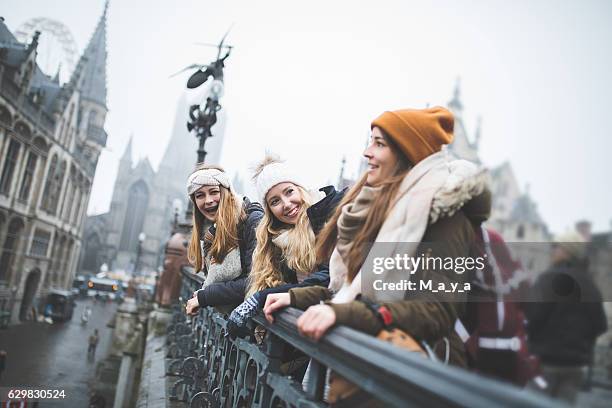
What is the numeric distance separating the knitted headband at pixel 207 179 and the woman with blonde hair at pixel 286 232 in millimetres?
550

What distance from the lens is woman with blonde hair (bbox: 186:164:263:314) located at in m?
2.83

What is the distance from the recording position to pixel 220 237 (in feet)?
10.1

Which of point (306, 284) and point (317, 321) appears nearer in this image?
point (317, 321)

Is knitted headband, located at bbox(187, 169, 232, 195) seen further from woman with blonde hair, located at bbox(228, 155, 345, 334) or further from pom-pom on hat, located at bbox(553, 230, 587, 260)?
pom-pom on hat, located at bbox(553, 230, 587, 260)

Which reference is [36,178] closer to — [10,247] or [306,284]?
[10,247]

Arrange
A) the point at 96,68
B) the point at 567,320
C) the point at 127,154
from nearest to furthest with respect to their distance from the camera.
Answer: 1. the point at 567,320
2. the point at 96,68
3. the point at 127,154

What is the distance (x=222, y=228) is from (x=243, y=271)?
33 centimetres

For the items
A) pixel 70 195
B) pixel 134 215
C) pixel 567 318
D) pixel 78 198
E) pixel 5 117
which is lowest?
pixel 567 318

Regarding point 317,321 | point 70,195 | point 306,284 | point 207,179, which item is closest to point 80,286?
point 70,195

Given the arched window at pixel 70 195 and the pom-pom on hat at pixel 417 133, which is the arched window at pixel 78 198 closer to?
the arched window at pixel 70 195

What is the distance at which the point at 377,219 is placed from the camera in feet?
5.31

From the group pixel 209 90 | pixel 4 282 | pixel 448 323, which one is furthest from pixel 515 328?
pixel 4 282

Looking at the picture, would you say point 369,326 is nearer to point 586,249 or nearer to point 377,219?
point 377,219

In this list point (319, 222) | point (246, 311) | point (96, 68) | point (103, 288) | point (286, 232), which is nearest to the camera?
point (246, 311)
